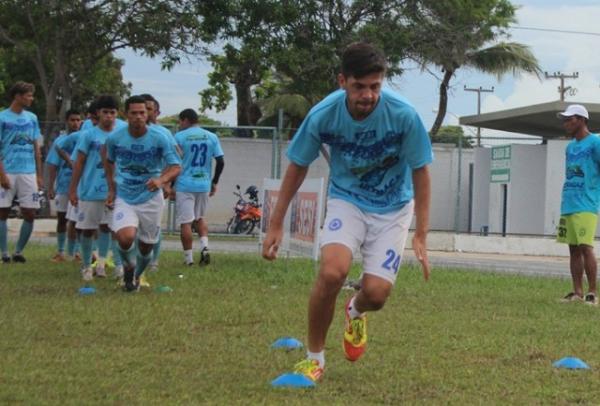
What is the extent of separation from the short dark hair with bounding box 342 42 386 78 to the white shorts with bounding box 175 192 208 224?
8230 mm

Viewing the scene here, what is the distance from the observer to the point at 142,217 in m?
10.6

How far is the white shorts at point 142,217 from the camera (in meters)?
10.5

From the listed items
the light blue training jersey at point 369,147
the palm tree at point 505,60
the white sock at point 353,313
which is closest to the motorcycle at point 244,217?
the white sock at point 353,313

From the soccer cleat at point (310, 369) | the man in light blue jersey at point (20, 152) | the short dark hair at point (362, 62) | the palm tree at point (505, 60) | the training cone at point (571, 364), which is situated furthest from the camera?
the palm tree at point (505, 60)

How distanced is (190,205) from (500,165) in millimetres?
14547

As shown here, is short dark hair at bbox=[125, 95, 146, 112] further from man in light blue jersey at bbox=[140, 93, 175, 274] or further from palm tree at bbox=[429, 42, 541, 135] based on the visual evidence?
palm tree at bbox=[429, 42, 541, 135]

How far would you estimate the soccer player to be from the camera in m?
6.15

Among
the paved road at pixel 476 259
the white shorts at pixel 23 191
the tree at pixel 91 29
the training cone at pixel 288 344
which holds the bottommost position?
the paved road at pixel 476 259

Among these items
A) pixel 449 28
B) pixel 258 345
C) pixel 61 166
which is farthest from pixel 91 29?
pixel 258 345

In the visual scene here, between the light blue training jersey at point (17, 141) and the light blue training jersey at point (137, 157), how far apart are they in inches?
136

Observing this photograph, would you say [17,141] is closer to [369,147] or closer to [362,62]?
[369,147]

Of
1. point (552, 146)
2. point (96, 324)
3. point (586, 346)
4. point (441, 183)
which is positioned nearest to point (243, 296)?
point (96, 324)

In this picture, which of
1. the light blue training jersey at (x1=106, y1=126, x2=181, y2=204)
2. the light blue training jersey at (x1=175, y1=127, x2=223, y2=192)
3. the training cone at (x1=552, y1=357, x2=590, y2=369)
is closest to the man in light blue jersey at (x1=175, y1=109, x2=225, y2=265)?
the light blue training jersey at (x1=175, y1=127, x2=223, y2=192)

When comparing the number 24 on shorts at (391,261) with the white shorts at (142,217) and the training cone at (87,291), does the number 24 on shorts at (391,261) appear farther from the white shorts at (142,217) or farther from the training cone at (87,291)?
the training cone at (87,291)
